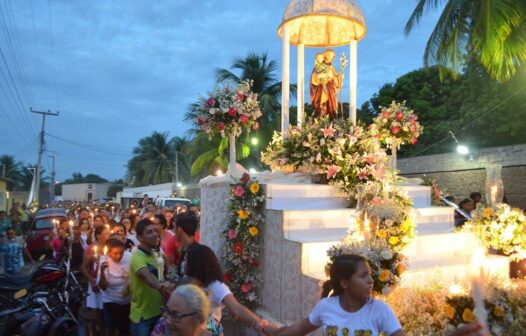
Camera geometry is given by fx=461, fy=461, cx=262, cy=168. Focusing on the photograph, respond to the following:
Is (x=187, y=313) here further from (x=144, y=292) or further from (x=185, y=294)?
(x=144, y=292)

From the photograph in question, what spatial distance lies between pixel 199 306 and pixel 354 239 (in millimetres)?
3288

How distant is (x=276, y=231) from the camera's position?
6809 mm

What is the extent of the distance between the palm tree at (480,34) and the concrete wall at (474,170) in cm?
270

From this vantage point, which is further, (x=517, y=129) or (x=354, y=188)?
(x=517, y=129)

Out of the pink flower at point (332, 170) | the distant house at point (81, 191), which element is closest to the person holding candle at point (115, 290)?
the pink flower at point (332, 170)

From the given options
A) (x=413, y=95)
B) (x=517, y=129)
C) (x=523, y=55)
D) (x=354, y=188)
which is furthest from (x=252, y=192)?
(x=413, y=95)

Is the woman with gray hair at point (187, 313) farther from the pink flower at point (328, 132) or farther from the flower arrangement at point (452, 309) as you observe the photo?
the pink flower at point (328, 132)

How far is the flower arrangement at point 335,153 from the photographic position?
7.68 meters

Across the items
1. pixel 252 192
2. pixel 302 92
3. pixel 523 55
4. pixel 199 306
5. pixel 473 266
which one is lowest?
pixel 199 306

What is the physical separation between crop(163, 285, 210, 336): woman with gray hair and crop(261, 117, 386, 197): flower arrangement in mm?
5134

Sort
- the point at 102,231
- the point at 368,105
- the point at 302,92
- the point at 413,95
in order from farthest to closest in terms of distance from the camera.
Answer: the point at 368,105 → the point at 413,95 → the point at 302,92 → the point at 102,231

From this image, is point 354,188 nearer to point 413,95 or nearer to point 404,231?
point 404,231

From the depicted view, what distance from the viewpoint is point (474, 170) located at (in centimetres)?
1488

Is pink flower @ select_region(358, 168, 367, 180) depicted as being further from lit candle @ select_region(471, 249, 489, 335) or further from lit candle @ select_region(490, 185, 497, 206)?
lit candle @ select_region(471, 249, 489, 335)
